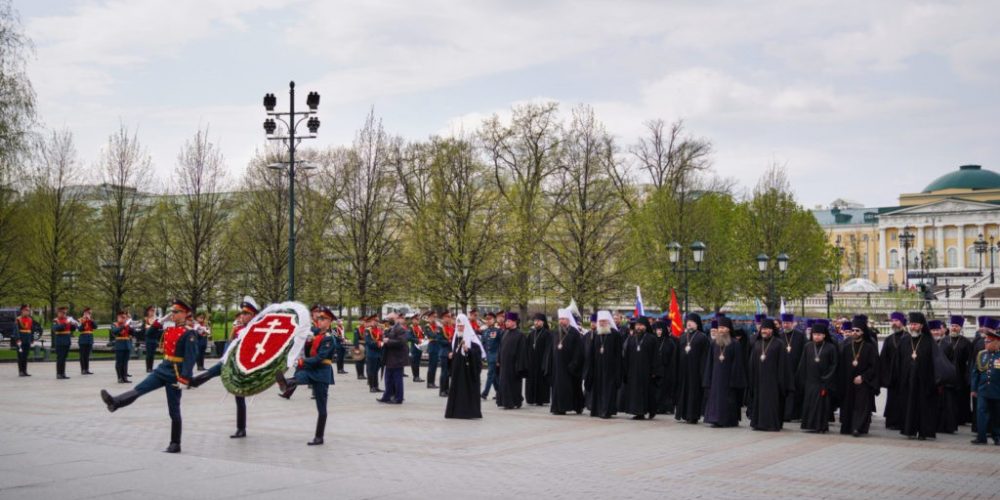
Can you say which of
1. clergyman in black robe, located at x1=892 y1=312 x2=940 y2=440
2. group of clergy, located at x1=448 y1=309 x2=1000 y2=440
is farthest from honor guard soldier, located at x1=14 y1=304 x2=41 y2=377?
clergyman in black robe, located at x1=892 y1=312 x2=940 y2=440

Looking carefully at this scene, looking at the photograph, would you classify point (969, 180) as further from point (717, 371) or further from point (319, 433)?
point (319, 433)

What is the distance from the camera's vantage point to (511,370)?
835 inches

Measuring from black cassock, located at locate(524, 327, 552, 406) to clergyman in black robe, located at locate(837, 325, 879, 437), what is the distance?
21.6 feet

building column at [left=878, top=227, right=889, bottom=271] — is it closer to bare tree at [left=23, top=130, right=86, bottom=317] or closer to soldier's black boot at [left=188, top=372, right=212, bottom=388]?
bare tree at [left=23, top=130, right=86, bottom=317]

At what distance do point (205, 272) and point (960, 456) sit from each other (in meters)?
36.3

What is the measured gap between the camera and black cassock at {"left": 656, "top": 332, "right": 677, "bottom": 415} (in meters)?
19.5

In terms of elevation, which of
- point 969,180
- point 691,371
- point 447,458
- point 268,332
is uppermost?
point 969,180

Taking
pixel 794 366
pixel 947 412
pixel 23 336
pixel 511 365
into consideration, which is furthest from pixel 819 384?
pixel 23 336

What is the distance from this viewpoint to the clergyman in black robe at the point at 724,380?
713 inches

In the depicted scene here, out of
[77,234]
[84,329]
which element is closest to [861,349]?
[84,329]

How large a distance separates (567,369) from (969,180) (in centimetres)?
14739

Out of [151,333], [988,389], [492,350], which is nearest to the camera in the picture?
[988,389]

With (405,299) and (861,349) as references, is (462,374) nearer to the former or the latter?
(861,349)

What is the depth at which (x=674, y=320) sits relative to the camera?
24109mm
